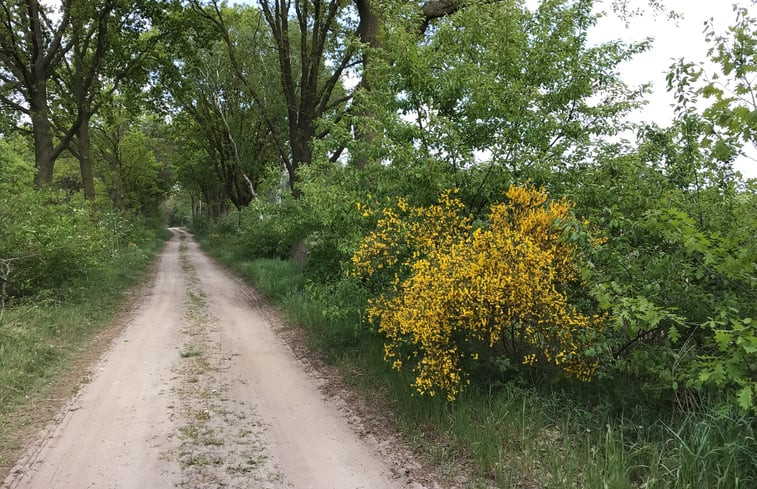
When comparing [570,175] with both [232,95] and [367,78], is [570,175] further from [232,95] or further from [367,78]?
[232,95]

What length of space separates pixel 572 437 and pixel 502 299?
49.1 inches

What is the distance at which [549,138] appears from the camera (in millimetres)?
6145

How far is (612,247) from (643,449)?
1660 mm

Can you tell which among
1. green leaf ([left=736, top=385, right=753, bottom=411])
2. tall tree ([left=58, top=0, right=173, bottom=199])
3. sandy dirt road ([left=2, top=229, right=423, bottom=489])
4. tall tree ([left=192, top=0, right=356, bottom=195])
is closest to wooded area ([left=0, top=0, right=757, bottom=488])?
green leaf ([left=736, top=385, right=753, bottom=411])

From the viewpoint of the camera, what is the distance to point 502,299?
13.5 ft

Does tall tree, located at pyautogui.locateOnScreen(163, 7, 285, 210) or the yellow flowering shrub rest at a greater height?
tall tree, located at pyautogui.locateOnScreen(163, 7, 285, 210)

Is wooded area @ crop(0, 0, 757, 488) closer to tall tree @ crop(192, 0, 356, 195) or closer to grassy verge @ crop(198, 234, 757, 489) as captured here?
grassy verge @ crop(198, 234, 757, 489)

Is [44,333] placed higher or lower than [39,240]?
lower

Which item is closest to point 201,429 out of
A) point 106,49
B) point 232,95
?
point 106,49

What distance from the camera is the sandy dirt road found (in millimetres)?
3793

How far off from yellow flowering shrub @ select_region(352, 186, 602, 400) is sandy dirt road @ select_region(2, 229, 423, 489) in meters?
1.10

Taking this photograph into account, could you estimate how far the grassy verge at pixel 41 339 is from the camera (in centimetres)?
519

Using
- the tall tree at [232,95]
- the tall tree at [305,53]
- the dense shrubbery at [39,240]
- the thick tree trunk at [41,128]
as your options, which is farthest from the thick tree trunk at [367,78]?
the thick tree trunk at [41,128]

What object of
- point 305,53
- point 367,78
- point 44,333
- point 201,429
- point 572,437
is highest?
point 305,53
